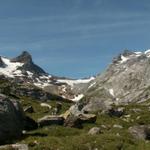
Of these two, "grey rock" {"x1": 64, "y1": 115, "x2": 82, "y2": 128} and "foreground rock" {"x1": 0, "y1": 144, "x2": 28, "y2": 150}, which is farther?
"grey rock" {"x1": 64, "y1": 115, "x2": 82, "y2": 128}

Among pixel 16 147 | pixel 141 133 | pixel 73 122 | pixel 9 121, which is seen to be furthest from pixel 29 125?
pixel 16 147

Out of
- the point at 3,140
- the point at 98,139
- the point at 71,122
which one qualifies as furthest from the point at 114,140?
the point at 71,122

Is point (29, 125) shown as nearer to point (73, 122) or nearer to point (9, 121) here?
point (73, 122)

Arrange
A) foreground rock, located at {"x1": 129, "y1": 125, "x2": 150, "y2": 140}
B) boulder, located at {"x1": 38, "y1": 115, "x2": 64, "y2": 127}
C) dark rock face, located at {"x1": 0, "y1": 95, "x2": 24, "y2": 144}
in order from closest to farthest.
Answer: dark rock face, located at {"x1": 0, "y1": 95, "x2": 24, "y2": 144}
foreground rock, located at {"x1": 129, "y1": 125, "x2": 150, "y2": 140}
boulder, located at {"x1": 38, "y1": 115, "x2": 64, "y2": 127}

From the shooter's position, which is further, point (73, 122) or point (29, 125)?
point (73, 122)

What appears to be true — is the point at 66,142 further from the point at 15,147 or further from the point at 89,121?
the point at 89,121

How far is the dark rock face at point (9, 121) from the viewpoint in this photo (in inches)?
1456

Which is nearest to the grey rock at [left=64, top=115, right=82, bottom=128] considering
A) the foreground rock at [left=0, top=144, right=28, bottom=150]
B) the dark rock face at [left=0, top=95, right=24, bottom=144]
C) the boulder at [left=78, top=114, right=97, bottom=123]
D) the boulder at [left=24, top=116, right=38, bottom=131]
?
the boulder at [left=78, top=114, right=97, bottom=123]

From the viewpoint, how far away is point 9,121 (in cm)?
3816

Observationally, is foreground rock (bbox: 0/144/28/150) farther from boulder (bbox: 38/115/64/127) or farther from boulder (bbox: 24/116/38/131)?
boulder (bbox: 38/115/64/127)

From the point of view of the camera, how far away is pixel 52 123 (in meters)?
47.8

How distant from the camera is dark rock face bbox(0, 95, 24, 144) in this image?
121ft

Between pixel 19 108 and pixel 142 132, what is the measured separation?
36.6 feet

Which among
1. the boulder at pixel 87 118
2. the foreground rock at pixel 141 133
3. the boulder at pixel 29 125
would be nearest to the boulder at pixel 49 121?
the boulder at pixel 29 125
